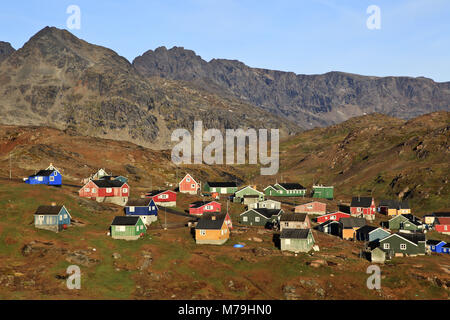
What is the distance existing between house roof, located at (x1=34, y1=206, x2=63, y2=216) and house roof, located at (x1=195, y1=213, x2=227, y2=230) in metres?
24.0

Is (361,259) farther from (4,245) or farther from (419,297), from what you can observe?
(4,245)

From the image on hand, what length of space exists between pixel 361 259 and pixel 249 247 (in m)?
19.3

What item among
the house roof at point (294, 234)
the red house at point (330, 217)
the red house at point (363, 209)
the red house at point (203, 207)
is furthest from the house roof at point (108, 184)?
the red house at point (363, 209)

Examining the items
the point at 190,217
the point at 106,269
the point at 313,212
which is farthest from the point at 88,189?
the point at 313,212

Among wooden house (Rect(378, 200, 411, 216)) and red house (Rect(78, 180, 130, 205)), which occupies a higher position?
red house (Rect(78, 180, 130, 205))

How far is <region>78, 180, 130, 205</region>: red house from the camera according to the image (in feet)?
384

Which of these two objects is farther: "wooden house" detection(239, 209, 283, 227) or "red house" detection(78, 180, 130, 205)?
"red house" detection(78, 180, 130, 205)

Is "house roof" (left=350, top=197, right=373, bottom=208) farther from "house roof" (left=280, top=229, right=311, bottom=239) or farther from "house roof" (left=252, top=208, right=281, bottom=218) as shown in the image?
"house roof" (left=280, top=229, right=311, bottom=239)

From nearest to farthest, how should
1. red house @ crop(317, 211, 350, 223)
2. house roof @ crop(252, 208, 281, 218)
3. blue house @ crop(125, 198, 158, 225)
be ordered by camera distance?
1. blue house @ crop(125, 198, 158, 225)
2. house roof @ crop(252, 208, 281, 218)
3. red house @ crop(317, 211, 350, 223)

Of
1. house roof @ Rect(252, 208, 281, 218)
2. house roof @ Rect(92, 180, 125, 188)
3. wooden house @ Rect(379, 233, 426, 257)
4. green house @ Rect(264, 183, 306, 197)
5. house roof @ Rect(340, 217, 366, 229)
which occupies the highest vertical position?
house roof @ Rect(92, 180, 125, 188)

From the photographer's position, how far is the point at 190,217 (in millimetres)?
114438

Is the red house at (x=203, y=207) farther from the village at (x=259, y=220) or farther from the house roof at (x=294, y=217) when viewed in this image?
the house roof at (x=294, y=217)

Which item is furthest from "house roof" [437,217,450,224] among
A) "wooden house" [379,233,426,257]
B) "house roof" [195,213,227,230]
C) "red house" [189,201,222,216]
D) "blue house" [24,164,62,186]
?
"blue house" [24,164,62,186]

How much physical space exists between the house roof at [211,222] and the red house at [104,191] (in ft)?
99.8
